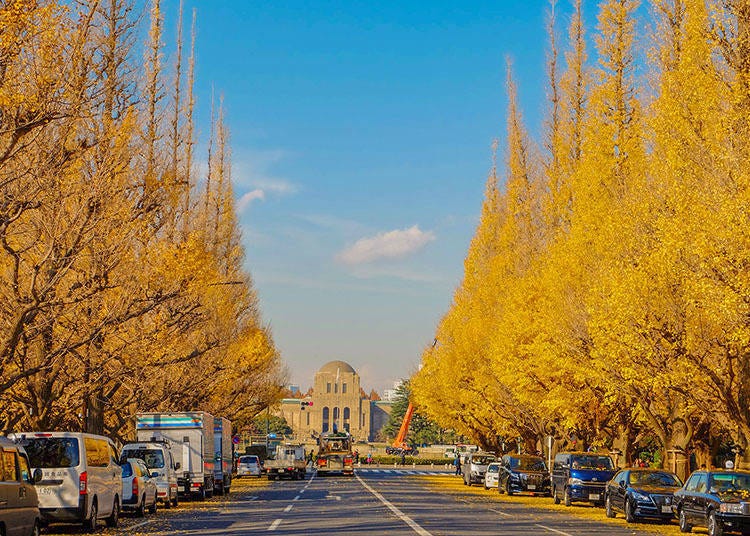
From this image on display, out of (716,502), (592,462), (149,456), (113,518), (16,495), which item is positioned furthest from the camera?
(592,462)

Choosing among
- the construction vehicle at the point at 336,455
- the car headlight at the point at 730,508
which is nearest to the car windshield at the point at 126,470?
the car headlight at the point at 730,508

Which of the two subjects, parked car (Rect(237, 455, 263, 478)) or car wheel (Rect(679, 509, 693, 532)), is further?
parked car (Rect(237, 455, 263, 478))

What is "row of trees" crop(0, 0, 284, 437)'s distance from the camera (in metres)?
20.1

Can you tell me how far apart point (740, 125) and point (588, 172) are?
401 inches

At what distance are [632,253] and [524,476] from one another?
18.3 metres

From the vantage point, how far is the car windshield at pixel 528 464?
1831 inches

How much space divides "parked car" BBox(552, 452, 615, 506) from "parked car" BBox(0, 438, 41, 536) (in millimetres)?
22625

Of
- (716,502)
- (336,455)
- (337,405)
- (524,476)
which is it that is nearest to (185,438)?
(524,476)

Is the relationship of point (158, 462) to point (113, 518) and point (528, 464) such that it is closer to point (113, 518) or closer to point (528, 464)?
point (113, 518)

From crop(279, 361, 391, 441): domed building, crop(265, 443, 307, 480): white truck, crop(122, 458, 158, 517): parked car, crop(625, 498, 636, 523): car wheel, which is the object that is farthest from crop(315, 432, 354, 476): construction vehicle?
crop(279, 361, 391, 441): domed building

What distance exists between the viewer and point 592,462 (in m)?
38.0

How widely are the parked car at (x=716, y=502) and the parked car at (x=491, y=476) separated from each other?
25697 millimetres

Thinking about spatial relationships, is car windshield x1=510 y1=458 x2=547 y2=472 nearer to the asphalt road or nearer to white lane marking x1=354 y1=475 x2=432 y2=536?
the asphalt road

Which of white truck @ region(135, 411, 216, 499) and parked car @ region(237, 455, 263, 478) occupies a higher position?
white truck @ region(135, 411, 216, 499)
